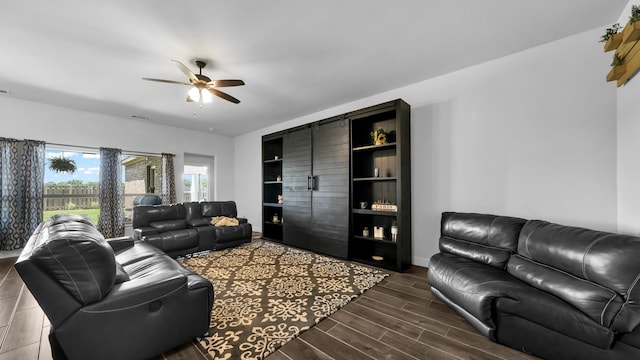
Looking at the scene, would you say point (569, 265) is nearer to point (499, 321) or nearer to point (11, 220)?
point (499, 321)

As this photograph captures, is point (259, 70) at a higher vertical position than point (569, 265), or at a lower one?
higher

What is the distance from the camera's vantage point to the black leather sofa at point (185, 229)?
3838 millimetres

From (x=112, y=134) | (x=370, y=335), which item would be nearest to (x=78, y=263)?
(x=370, y=335)

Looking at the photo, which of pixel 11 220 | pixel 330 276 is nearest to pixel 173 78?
pixel 330 276

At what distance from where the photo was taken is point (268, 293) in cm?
262

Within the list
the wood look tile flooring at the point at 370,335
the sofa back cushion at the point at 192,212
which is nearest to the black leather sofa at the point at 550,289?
the wood look tile flooring at the point at 370,335

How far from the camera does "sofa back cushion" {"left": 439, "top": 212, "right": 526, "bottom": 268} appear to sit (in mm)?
2229

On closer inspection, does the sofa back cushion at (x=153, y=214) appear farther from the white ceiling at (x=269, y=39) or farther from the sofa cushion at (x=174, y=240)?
the white ceiling at (x=269, y=39)

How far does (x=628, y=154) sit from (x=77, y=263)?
170 inches

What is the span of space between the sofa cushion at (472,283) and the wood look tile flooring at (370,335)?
0.21 metres

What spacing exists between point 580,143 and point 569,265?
1577 mm

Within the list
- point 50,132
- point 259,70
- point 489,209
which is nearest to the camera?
point 489,209

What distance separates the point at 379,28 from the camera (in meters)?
2.34

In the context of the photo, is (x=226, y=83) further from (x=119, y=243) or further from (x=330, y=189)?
(x=119, y=243)
